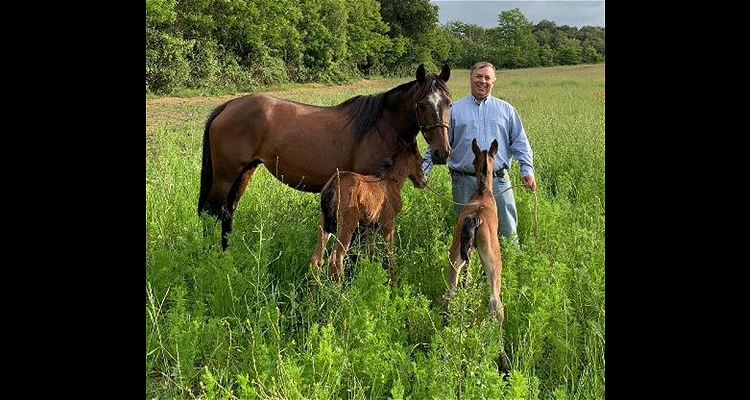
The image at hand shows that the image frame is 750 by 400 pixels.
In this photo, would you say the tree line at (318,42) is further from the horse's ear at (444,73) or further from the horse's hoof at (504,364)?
the horse's hoof at (504,364)

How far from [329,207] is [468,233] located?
3.74ft

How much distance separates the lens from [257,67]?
3428 centimetres

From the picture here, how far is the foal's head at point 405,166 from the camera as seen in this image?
183 inches

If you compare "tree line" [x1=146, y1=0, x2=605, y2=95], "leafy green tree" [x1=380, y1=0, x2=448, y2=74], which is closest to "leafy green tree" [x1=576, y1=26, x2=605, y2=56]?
"tree line" [x1=146, y1=0, x2=605, y2=95]

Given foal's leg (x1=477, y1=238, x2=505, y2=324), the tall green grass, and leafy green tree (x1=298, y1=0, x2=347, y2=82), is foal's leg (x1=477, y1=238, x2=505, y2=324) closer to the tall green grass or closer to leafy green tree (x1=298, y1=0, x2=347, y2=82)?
the tall green grass

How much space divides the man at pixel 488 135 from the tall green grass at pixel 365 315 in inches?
19.8

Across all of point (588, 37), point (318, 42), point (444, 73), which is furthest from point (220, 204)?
point (588, 37)

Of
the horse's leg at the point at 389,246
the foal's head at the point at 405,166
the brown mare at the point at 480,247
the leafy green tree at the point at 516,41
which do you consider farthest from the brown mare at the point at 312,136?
the leafy green tree at the point at 516,41

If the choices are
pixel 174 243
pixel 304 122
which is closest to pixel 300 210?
pixel 304 122

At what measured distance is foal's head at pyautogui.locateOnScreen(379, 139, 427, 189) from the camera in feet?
15.2

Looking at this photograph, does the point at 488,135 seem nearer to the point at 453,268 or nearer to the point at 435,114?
the point at 435,114
